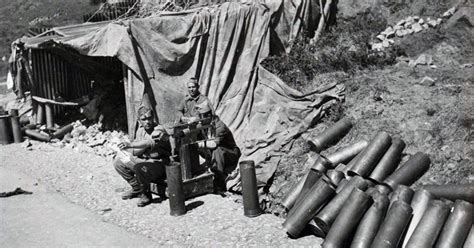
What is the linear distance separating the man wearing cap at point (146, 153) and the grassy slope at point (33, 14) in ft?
69.9

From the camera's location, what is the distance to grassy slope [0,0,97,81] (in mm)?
32594

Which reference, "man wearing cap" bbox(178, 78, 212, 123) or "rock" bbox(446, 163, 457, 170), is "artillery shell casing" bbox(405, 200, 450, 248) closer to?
"rock" bbox(446, 163, 457, 170)

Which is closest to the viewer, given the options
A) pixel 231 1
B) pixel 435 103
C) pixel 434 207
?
pixel 434 207

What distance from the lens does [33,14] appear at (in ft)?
126

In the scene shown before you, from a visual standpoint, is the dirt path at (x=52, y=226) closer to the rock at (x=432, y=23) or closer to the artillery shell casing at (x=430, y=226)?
the artillery shell casing at (x=430, y=226)

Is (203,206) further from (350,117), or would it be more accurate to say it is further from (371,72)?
(371,72)

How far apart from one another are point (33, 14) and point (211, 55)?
32032 millimetres

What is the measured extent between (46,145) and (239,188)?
20.2 ft

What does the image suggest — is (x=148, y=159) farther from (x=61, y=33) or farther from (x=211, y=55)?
(x=61, y=33)

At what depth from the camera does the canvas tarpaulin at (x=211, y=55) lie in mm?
9602

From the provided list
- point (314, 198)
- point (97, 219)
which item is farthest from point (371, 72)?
point (97, 219)

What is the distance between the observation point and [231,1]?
11.2 meters

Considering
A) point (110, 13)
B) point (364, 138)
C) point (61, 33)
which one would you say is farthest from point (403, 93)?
point (110, 13)

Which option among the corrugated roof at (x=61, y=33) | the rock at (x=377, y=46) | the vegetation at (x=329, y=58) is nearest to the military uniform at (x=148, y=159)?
the vegetation at (x=329, y=58)
